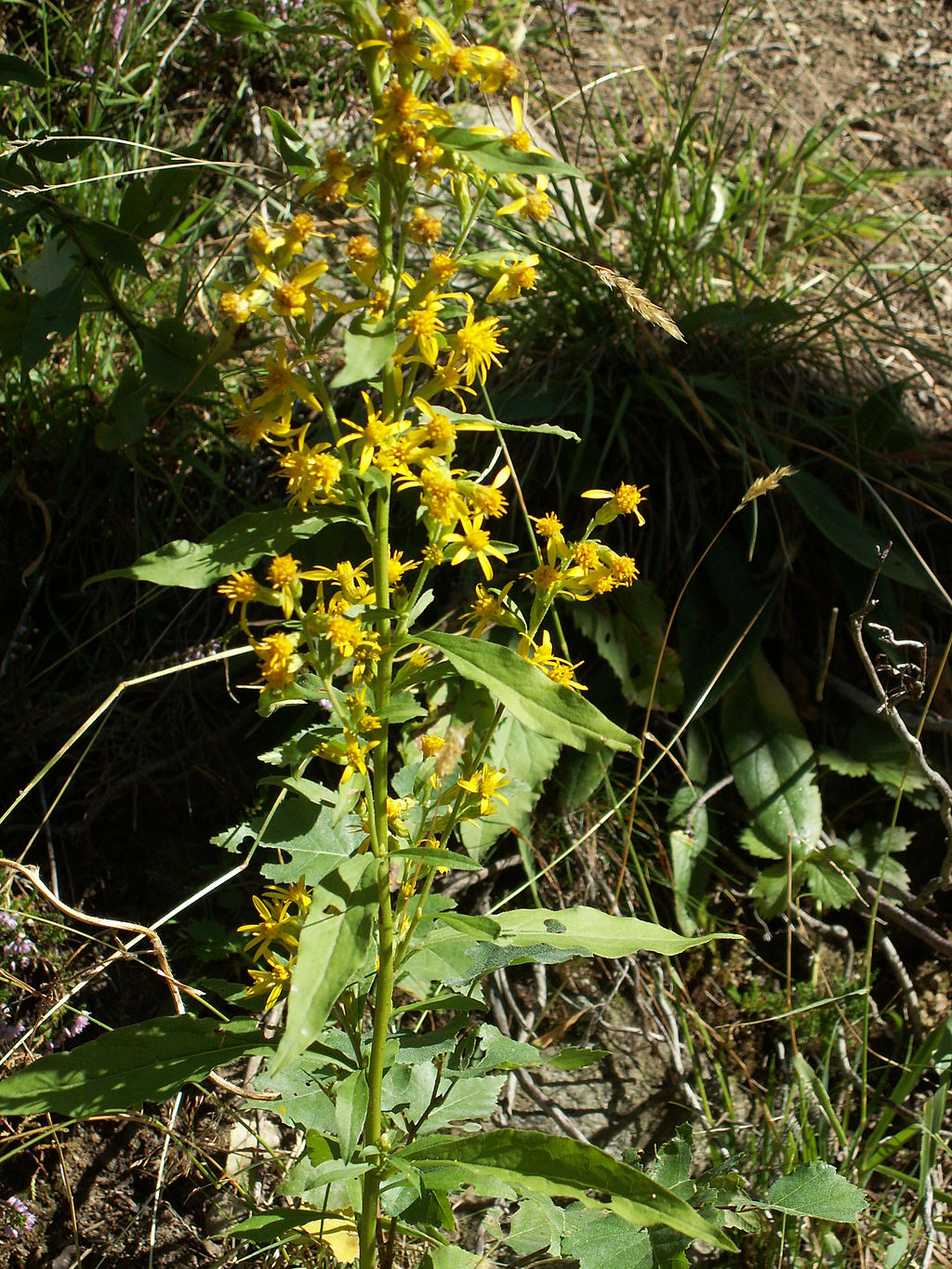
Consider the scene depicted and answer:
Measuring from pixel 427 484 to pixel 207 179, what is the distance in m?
2.45

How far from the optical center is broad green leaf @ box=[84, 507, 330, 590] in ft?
4.20

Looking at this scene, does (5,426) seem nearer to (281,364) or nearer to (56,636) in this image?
(56,636)

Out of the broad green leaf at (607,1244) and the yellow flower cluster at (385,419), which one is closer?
the yellow flower cluster at (385,419)

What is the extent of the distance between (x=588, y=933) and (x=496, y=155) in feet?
3.49

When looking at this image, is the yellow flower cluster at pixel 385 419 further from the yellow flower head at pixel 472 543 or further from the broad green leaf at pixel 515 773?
the broad green leaf at pixel 515 773

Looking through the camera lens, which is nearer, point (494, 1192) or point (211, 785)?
point (494, 1192)

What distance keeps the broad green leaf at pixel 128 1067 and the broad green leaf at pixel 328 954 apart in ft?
1.08

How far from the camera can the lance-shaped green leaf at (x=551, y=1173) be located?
4.06ft

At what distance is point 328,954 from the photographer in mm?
1180

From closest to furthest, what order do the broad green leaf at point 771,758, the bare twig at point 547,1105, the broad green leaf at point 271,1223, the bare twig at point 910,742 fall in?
the broad green leaf at point 271,1223 < the bare twig at point 910,742 < the bare twig at point 547,1105 < the broad green leaf at point 771,758

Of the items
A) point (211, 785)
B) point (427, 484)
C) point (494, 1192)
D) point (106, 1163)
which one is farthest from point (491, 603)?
point (106, 1163)

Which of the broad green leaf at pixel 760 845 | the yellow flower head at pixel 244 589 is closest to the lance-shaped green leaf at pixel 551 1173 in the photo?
the yellow flower head at pixel 244 589

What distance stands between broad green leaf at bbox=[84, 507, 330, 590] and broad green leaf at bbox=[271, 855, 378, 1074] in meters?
0.41

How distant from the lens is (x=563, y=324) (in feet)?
9.61
